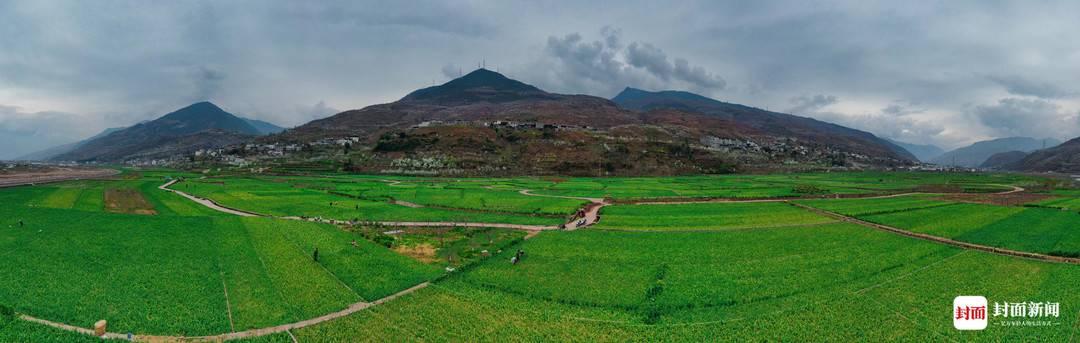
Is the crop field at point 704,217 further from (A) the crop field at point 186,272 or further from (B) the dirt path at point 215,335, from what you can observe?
(B) the dirt path at point 215,335

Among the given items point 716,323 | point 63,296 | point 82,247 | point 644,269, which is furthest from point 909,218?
point 82,247

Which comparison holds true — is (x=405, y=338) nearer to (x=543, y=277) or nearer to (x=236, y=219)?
(x=543, y=277)

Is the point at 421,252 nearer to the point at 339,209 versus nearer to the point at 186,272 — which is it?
the point at 186,272

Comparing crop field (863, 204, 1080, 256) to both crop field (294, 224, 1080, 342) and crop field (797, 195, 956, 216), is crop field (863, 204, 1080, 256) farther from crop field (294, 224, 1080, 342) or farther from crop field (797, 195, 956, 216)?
crop field (294, 224, 1080, 342)

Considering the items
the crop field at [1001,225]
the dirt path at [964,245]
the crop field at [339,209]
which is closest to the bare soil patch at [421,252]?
the crop field at [339,209]

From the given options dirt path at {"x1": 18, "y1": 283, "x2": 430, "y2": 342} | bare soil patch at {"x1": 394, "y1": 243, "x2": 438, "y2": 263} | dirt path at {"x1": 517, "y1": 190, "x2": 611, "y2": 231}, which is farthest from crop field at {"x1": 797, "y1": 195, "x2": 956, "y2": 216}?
dirt path at {"x1": 18, "y1": 283, "x2": 430, "y2": 342}

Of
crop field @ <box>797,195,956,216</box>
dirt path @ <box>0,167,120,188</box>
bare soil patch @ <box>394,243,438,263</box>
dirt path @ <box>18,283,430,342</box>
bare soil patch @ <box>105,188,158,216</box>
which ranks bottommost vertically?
dirt path @ <box>18,283,430,342</box>
